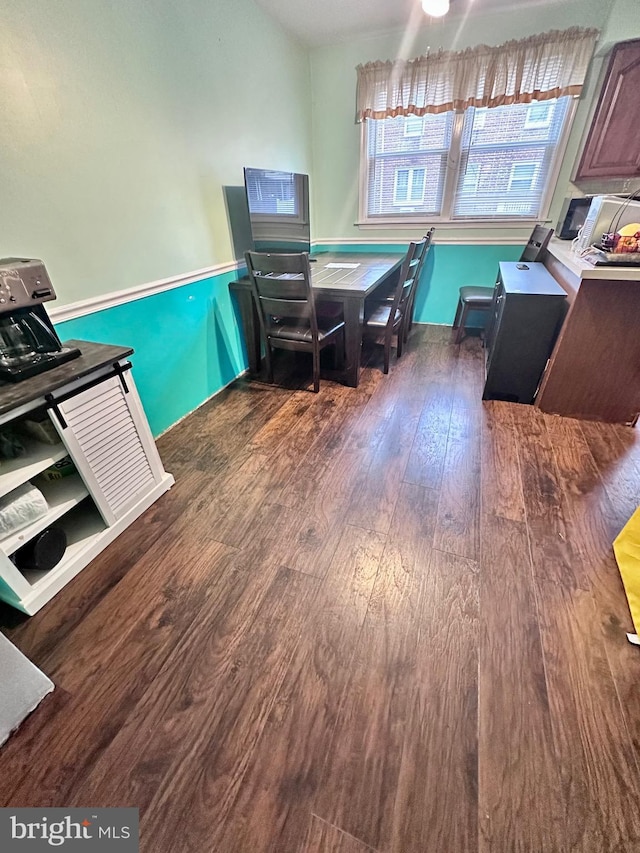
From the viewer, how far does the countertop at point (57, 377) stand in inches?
43.3

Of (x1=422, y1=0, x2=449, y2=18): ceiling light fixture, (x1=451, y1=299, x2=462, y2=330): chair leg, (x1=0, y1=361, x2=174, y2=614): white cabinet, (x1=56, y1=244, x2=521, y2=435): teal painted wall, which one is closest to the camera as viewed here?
(x1=0, y1=361, x2=174, y2=614): white cabinet

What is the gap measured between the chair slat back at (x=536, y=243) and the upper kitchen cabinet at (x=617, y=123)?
46 cm

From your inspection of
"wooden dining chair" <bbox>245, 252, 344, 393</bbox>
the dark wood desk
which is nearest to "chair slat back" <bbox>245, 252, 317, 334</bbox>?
"wooden dining chair" <bbox>245, 252, 344, 393</bbox>

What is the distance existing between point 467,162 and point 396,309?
1749mm

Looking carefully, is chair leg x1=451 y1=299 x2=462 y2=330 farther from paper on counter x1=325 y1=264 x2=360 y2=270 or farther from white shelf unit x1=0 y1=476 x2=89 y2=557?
white shelf unit x1=0 y1=476 x2=89 y2=557

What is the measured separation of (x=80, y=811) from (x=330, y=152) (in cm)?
458

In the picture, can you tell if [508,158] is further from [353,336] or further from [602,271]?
[353,336]

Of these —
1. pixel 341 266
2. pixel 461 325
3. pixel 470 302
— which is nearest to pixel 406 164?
pixel 341 266

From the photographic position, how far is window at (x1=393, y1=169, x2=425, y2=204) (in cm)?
332

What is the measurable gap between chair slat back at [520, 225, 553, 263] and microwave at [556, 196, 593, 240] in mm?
161

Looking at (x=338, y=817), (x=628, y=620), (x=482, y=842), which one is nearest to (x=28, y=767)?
(x=338, y=817)

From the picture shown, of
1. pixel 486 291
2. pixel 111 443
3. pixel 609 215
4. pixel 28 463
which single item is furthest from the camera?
pixel 486 291

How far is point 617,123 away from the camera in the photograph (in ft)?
8.18

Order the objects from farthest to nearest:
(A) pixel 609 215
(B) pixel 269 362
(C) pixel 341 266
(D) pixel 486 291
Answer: (D) pixel 486 291 < (C) pixel 341 266 < (B) pixel 269 362 < (A) pixel 609 215
